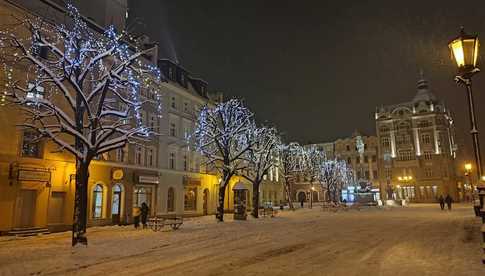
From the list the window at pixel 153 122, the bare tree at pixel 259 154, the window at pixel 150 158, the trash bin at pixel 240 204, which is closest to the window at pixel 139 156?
the window at pixel 150 158

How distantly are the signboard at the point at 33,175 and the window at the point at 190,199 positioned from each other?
16890 mm

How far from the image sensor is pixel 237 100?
32.4 meters

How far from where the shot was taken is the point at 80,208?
49.2ft

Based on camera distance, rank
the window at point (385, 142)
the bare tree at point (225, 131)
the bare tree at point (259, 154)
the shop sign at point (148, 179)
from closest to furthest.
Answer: the bare tree at point (225, 131)
the shop sign at point (148, 179)
the bare tree at point (259, 154)
the window at point (385, 142)

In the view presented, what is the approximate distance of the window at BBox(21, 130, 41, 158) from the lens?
70.1 feet

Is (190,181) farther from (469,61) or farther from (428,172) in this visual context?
(428,172)

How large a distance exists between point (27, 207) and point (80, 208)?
9.08 metres

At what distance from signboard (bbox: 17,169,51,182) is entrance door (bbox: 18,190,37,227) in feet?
3.27

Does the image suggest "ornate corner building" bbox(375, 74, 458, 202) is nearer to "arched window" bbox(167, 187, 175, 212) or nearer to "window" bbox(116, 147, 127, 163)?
"arched window" bbox(167, 187, 175, 212)

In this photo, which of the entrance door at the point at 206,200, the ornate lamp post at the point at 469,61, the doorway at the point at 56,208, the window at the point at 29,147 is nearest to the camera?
the ornate lamp post at the point at 469,61

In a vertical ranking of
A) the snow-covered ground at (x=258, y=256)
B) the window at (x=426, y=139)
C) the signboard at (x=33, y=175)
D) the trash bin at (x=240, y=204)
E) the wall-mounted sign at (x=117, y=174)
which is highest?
the window at (x=426, y=139)

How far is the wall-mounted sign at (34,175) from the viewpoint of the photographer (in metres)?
20.4

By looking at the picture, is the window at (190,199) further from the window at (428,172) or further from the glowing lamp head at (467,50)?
the window at (428,172)

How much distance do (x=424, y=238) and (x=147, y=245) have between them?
40.4ft
